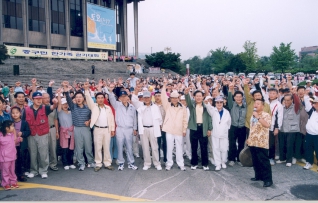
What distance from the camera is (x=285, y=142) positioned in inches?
258

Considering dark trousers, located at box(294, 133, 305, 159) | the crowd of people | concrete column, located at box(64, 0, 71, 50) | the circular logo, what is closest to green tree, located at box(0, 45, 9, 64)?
the circular logo

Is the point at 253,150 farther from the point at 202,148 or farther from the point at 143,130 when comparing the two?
the point at 143,130

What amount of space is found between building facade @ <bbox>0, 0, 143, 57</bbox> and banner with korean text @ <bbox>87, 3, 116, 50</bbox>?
337cm

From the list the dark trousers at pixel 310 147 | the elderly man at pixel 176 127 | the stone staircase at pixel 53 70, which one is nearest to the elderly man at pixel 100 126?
the elderly man at pixel 176 127

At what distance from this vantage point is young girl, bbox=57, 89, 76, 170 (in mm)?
6254

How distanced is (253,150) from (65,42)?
38629 mm

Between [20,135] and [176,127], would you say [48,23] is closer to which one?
[20,135]

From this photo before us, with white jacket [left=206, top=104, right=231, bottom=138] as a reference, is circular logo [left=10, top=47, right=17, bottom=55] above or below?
above

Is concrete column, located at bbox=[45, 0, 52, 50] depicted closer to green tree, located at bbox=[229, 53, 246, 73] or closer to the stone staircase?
the stone staircase

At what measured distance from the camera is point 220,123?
20.2 feet

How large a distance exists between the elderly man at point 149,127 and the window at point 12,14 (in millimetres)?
32593

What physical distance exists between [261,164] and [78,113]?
4.13 meters

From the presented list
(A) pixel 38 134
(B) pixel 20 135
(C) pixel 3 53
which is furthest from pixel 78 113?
(C) pixel 3 53

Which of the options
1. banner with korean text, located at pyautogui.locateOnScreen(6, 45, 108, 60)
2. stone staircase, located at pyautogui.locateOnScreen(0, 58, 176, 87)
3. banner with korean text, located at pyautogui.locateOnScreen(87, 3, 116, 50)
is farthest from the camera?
banner with korean text, located at pyautogui.locateOnScreen(87, 3, 116, 50)
